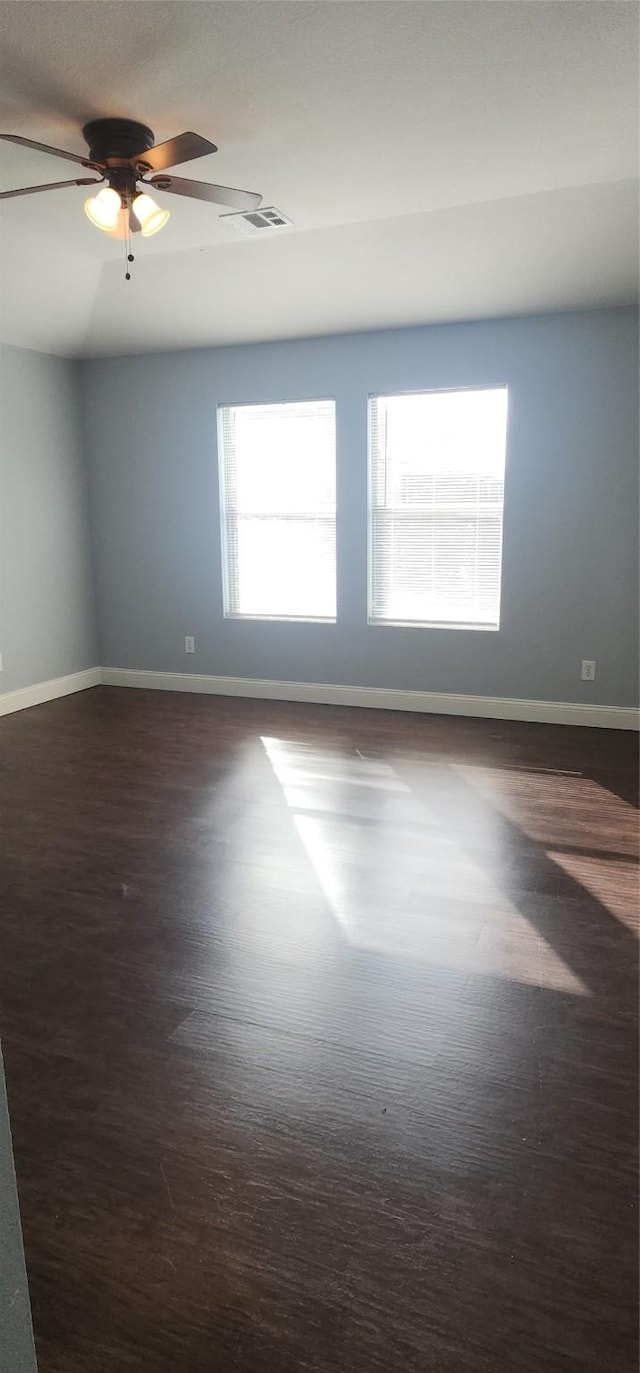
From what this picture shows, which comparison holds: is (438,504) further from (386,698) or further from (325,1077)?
(325,1077)

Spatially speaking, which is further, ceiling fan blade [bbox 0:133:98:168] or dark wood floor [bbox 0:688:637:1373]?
ceiling fan blade [bbox 0:133:98:168]

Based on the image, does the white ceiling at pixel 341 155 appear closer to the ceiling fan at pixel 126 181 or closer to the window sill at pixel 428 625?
the ceiling fan at pixel 126 181

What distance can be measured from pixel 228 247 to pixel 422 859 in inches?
126

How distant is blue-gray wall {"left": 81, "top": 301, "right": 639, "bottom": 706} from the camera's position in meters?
4.70

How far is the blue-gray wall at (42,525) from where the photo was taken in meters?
5.42

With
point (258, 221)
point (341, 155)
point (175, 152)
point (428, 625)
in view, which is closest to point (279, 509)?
point (428, 625)

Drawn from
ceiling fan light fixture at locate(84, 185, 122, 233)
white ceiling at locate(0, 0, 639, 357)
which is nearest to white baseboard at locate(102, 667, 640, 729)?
white ceiling at locate(0, 0, 639, 357)

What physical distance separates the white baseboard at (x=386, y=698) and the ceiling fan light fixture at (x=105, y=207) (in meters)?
3.41

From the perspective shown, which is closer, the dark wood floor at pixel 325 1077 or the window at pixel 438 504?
the dark wood floor at pixel 325 1077

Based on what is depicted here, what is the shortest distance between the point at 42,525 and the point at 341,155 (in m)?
3.57

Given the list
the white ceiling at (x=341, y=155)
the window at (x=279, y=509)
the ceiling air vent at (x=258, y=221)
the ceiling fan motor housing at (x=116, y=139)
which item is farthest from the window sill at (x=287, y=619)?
the ceiling fan motor housing at (x=116, y=139)

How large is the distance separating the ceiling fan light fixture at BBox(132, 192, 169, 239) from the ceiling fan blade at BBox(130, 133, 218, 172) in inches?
3.7

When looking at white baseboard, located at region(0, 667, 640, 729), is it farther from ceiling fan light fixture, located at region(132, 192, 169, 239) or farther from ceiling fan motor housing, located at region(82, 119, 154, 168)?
ceiling fan motor housing, located at region(82, 119, 154, 168)

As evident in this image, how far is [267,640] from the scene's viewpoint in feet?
19.0
